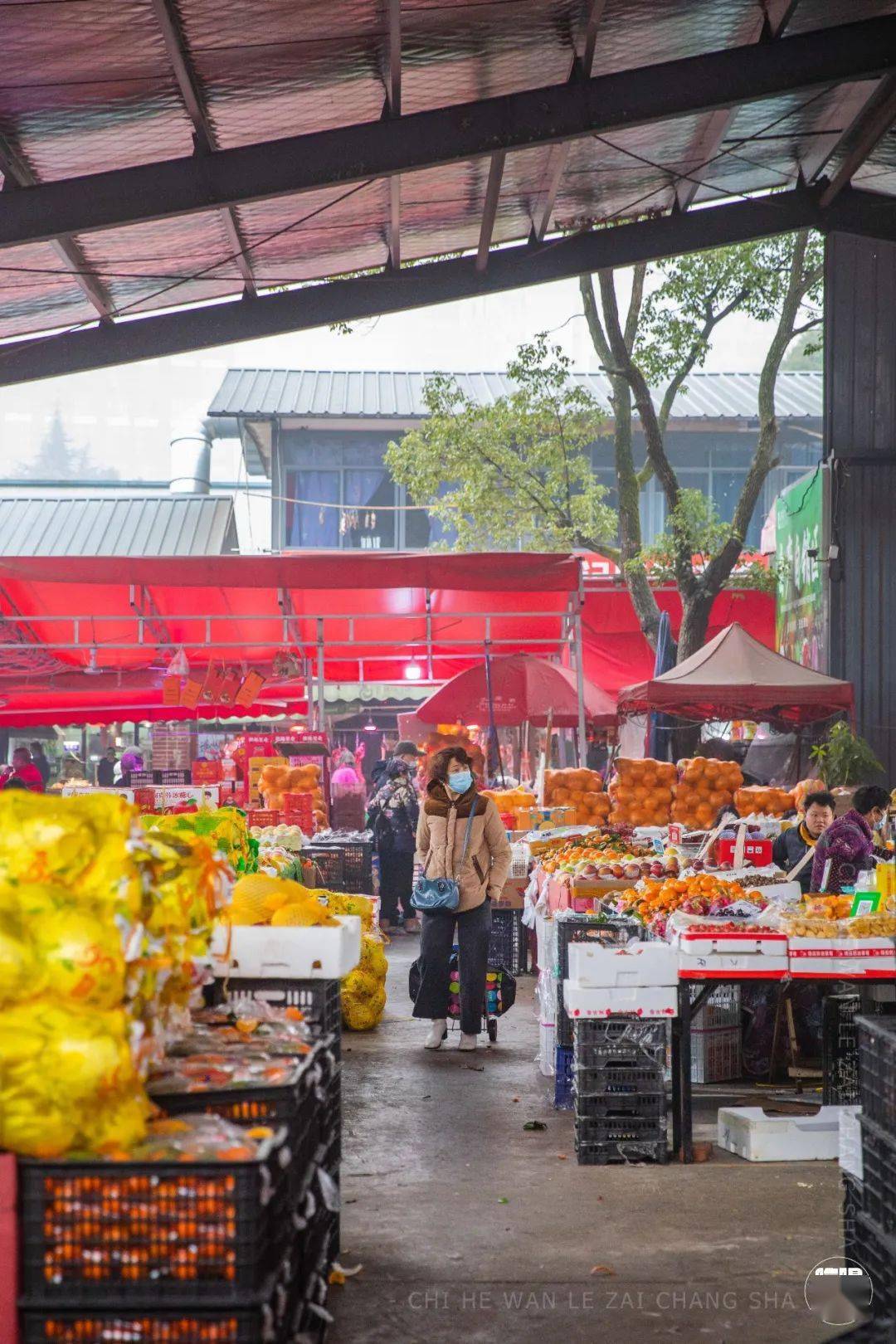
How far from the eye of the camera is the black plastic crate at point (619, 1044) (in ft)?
22.4

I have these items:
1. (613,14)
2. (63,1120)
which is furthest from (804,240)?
(63,1120)

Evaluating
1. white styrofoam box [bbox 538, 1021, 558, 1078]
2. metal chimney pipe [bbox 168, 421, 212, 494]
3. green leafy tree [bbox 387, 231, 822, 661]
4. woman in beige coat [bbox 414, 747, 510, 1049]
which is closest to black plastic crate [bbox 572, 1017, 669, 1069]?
white styrofoam box [bbox 538, 1021, 558, 1078]

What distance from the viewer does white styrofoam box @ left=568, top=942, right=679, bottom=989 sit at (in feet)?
22.3

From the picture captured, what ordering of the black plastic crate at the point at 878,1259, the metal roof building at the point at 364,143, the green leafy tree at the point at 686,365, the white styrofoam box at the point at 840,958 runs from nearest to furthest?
the black plastic crate at the point at 878,1259 → the white styrofoam box at the point at 840,958 → the metal roof building at the point at 364,143 → the green leafy tree at the point at 686,365

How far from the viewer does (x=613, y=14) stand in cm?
932

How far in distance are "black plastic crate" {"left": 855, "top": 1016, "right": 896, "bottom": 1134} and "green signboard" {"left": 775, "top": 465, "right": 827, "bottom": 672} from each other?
12.3 m

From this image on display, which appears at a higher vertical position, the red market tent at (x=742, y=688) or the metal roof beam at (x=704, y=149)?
the metal roof beam at (x=704, y=149)

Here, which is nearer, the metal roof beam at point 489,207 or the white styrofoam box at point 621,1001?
the white styrofoam box at point 621,1001

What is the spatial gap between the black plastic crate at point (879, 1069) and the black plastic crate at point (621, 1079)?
249 centimetres

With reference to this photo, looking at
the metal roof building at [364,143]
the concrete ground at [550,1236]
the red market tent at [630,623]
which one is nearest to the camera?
the concrete ground at [550,1236]

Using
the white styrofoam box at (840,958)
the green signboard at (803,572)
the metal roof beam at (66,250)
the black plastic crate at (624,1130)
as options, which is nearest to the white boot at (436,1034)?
the black plastic crate at (624,1130)

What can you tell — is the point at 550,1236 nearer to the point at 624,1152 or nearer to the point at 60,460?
the point at 624,1152

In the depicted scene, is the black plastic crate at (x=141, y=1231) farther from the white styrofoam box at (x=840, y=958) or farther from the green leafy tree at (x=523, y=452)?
the green leafy tree at (x=523, y=452)

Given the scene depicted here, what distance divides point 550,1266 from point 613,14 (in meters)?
7.65
